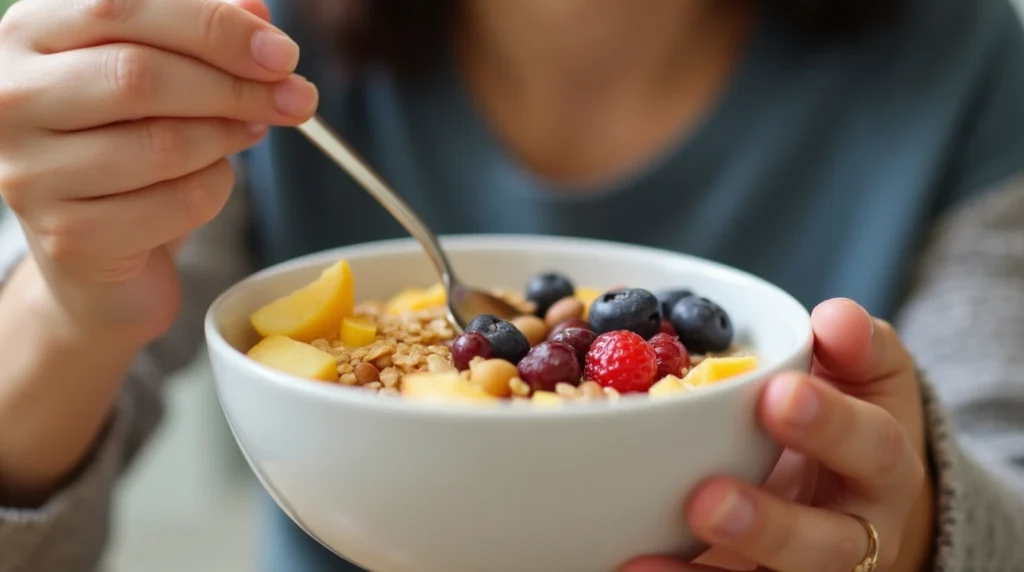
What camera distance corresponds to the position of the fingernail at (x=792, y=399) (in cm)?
42

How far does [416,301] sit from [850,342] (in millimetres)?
309

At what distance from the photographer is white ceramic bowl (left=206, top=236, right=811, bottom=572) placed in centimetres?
38

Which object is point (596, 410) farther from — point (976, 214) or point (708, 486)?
point (976, 214)

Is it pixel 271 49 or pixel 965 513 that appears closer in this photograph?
pixel 271 49

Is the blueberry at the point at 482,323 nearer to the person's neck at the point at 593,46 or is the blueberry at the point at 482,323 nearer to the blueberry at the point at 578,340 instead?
the blueberry at the point at 578,340

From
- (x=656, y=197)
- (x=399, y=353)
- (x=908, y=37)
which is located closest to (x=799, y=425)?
(x=399, y=353)

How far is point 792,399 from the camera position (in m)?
0.43

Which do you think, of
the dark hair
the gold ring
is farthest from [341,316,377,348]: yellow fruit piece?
the dark hair

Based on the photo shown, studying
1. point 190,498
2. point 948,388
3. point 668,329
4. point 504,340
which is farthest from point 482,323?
point 190,498

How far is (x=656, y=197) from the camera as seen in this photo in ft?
3.61

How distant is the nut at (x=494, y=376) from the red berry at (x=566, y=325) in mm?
84

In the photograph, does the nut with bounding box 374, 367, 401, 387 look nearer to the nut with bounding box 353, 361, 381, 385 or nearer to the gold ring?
the nut with bounding box 353, 361, 381, 385

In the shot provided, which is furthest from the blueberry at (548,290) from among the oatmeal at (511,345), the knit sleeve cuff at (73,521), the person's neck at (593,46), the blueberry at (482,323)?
the person's neck at (593,46)

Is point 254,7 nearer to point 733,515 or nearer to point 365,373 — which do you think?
point 365,373
